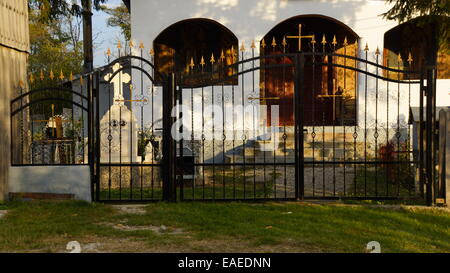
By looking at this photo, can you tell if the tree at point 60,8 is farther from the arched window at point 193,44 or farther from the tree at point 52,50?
the tree at point 52,50

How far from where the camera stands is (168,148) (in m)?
7.82

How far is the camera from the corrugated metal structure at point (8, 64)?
8047 mm

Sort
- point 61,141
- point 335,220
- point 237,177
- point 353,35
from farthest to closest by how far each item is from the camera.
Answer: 1. point 353,35
2. point 61,141
3. point 237,177
4. point 335,220

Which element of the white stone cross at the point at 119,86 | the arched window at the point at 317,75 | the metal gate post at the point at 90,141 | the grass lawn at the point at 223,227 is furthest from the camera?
the arched window at the point at 317,75

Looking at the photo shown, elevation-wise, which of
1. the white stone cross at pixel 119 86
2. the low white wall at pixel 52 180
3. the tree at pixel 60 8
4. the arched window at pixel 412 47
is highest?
the tree at pixel 60 8

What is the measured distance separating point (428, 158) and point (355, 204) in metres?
1.25

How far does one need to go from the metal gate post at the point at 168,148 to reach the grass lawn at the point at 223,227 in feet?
0.98

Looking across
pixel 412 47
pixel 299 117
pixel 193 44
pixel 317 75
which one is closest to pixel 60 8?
pixel 193 44

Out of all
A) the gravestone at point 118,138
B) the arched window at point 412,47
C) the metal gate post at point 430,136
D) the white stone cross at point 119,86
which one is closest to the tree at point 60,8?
the white stone cross at point 119,86

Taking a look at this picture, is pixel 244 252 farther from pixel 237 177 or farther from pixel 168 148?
pixel 237 177

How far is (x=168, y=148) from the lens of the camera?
7.82 metres

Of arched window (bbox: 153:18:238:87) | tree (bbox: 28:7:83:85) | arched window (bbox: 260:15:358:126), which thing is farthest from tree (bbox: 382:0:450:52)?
tree (bbox: 28:7:83:85)

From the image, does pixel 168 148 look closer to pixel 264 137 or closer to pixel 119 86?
pixel 119 86

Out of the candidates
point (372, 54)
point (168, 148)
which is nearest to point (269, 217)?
point (168, 148)
